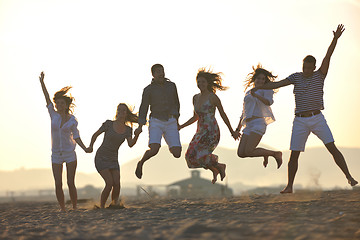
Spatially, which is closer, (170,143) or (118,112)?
(170,143)

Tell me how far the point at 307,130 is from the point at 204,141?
172 centimetres

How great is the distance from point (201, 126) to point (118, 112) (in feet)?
4.92

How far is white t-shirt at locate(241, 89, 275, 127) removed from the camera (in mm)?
10148

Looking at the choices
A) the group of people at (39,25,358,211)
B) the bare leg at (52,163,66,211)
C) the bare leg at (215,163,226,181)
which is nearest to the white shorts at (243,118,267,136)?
the group of people at (39,25,358,211)

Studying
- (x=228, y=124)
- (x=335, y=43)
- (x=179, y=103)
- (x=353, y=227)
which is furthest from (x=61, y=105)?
(x=353, y=227)

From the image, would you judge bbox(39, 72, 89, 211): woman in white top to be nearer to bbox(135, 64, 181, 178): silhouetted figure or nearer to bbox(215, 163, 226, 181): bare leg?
bbox(135, 64, 181, 178): silhouetted figure

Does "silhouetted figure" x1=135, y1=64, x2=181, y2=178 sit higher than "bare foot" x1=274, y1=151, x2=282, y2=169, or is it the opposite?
"silhouetted figure" x1=135, y1=64, x2=181, y2=178

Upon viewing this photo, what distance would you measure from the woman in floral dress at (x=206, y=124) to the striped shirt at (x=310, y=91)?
1.24 metres

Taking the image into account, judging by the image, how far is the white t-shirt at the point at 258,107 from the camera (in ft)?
33.3

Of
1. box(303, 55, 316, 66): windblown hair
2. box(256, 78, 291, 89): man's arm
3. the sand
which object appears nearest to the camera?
the sand

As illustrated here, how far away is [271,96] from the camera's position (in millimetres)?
10242

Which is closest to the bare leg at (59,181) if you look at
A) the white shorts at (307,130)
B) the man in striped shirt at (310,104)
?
the man in striped shirt at (310,104)

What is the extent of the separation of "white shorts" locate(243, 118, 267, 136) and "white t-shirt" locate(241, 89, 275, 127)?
9 cm

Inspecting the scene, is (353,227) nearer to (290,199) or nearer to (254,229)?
(254,229)
